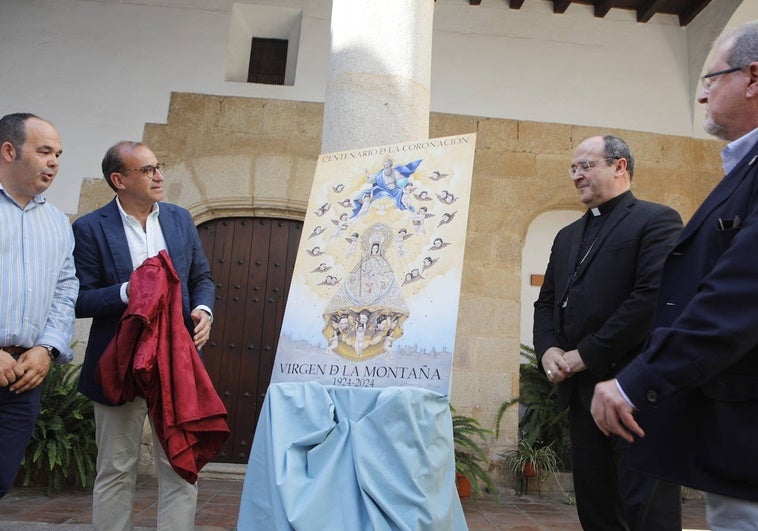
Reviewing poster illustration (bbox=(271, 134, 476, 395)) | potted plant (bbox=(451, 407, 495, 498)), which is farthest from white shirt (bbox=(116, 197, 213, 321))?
potted plant (bbox=(451, 407, 495, 498))

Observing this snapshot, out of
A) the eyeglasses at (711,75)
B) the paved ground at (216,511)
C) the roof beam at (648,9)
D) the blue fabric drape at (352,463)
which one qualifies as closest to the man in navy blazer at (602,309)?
the blue fabric drape at (352,463)

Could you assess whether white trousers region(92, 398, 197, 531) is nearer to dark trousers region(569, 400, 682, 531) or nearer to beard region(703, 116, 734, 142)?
dark trousers region(569, 400, 682, 531)

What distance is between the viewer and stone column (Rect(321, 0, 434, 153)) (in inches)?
117

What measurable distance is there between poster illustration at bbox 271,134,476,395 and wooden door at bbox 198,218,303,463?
3.12 meters

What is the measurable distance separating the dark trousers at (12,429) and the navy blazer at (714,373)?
2.13 m

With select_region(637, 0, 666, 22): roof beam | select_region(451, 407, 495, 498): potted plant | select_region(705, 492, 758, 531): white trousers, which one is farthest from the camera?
select_region(637, 0, 666, 22): roof beam

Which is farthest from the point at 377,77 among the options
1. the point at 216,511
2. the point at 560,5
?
the point at 560,5

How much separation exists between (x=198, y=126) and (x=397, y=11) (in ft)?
10.6

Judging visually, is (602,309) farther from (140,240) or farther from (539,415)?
(539,415)

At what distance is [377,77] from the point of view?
9.88 ft

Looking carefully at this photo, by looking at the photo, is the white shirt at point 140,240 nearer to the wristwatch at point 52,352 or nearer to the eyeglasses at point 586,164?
the wristwatch at point 52,352

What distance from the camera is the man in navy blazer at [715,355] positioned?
140 centimetres

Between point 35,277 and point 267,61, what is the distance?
436 cm

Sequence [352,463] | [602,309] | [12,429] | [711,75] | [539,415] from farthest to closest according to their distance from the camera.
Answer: [539,415]
[602,309]
[12,429]
[352,463]
[711,75]
